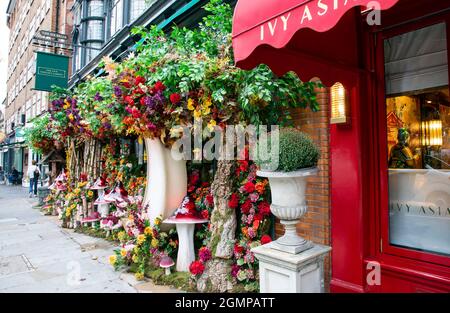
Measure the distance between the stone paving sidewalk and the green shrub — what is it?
2.52 meters

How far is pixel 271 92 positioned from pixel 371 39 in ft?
4.25

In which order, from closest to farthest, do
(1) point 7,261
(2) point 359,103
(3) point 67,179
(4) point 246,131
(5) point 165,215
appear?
(2) point 359,103 → (4) point 246,131 → (5) point 165,215 → (1) point 7,261 → (3) point 67,179

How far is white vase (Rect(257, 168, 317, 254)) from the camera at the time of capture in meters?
2.90

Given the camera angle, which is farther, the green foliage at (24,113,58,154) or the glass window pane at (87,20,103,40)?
the glass window pane at (87,20,103,40)

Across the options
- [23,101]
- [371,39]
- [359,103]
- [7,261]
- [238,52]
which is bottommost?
[7,261]

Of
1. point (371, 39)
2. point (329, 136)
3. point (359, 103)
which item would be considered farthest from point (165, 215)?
point (371, 39)

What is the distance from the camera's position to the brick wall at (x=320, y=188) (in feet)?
12.3

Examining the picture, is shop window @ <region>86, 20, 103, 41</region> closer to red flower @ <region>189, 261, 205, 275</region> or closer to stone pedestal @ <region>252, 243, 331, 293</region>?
red flower @ <region>189, 261, 205, 275</region>

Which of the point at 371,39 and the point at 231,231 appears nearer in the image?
the point at 371,39

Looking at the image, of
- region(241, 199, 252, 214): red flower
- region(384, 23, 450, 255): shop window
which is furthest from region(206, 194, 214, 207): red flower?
region(384, 23, 450, 255): shop window

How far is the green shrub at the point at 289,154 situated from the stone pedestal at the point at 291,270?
84 centimetres

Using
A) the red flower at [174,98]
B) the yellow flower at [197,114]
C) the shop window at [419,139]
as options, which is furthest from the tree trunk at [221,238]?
the shop window at [419,139]
